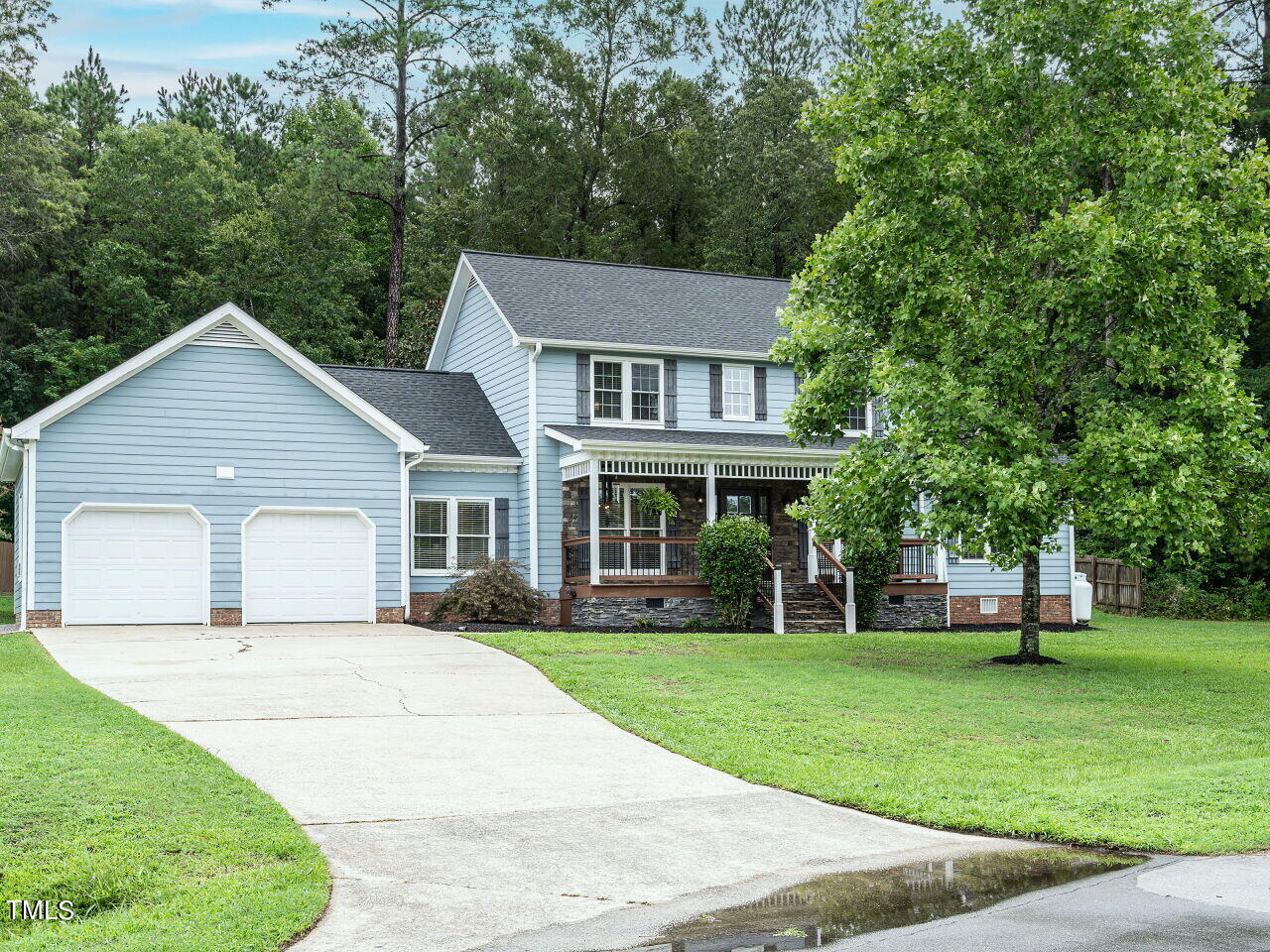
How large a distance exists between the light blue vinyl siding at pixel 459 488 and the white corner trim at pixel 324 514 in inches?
47.4

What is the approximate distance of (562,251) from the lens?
44.6 metres

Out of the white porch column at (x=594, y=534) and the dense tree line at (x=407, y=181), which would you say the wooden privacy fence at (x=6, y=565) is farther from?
the white porch column at (x=594, y=534)

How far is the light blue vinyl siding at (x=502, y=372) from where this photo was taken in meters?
25.3

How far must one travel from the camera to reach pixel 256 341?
2266cm

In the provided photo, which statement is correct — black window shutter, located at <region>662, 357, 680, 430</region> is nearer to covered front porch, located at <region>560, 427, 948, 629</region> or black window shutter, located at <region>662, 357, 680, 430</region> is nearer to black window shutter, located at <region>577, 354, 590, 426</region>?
covered front porch, located at <region>560, 427, 948, 629</region>

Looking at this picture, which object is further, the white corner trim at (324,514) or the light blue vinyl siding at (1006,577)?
the light blue vinyl siding at (1006,577)

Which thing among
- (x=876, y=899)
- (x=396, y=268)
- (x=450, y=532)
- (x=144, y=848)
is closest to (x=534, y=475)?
(x=450, y=532)

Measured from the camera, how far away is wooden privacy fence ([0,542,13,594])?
3678cm

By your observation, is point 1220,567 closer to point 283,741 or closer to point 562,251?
point 562,251

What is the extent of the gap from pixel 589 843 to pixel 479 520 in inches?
709

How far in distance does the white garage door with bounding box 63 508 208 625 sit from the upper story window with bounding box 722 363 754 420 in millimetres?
10764

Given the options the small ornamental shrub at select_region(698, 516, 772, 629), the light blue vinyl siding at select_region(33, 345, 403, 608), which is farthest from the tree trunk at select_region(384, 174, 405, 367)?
the small ornamental shrub at select_region(698, 516, 772, 629)

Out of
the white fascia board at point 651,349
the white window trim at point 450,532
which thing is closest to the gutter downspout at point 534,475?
the white fascia board at point 651,349

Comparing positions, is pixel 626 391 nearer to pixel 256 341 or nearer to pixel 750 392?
pixel 750 392
